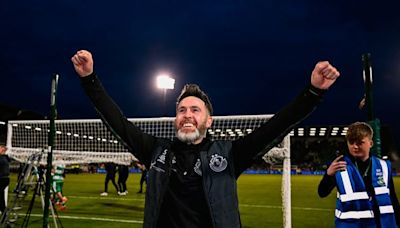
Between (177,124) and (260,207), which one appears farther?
(260,207)

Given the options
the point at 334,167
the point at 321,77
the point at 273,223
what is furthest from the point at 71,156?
the point at 321,77

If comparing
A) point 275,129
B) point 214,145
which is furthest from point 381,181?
point 214,145

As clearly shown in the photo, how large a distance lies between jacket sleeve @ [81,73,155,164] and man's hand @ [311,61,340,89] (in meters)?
1.26

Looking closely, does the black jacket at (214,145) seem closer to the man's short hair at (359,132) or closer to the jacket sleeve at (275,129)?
the jacket sleeve at (275,129)

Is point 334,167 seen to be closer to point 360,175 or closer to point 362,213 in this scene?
point 360,175

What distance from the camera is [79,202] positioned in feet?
57.4

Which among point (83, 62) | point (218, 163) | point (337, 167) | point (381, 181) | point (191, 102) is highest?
point (83, 62)

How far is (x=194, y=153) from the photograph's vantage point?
2.70 m

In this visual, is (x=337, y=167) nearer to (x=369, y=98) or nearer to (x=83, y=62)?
(x=369, y=98)

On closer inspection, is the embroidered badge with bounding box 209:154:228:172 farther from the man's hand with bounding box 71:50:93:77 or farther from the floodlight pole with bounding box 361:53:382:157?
the floodlight pole with bounding box 361:53:382:157

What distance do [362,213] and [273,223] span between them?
876 centimetres

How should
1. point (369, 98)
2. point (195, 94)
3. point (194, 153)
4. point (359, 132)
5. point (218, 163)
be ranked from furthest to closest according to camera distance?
point (369, 98)
point (359, 132)
point (195, 94)
point (194, 153)
point (218, 163)

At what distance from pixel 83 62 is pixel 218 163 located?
1146 millimetres

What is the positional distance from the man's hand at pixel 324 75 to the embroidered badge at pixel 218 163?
0.77 meters
